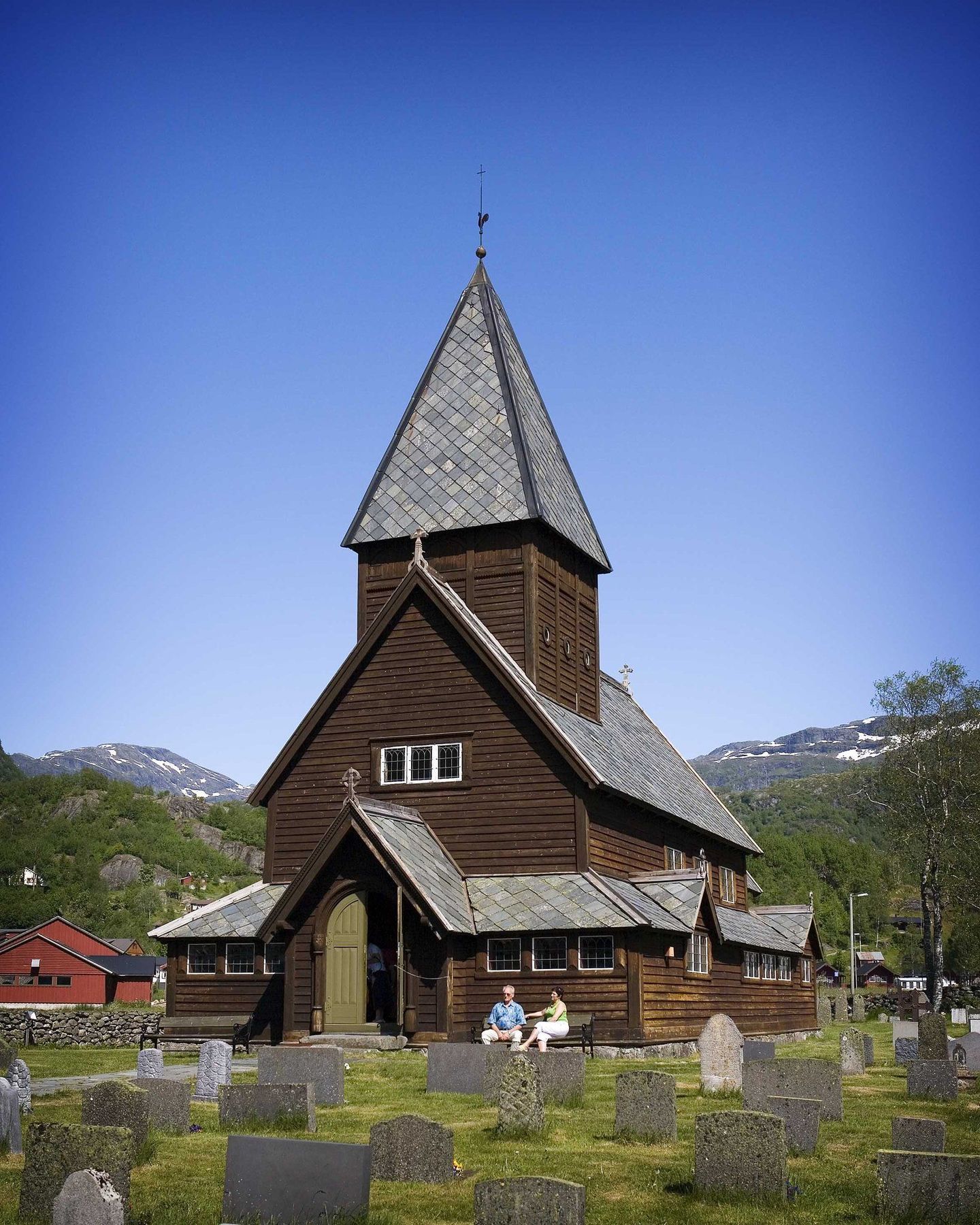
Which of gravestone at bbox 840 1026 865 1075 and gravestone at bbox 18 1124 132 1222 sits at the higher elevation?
gravestone at bbox 18 1124 132 1222

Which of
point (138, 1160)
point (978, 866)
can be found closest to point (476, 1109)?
point (138, 1160)

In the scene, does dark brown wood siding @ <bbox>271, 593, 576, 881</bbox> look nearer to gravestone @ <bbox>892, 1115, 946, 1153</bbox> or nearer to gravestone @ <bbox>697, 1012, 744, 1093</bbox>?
gravestone @ <bbox>697, 1012, 744, 1093</bbox>

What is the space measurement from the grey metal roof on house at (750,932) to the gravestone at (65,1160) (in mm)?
26247

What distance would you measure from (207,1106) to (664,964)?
15615mm

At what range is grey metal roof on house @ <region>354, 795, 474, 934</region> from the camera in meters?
28.4

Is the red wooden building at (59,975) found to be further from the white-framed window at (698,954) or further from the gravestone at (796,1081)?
the gravestone at (796,1081)

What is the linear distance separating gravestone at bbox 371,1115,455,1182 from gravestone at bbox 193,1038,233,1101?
7.10 meters

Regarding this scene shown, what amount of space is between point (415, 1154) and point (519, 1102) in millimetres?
2667

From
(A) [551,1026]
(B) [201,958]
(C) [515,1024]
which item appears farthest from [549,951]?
(B) [201,958]

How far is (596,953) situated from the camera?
Answer: 1165 inches

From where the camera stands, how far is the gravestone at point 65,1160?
10430 mm

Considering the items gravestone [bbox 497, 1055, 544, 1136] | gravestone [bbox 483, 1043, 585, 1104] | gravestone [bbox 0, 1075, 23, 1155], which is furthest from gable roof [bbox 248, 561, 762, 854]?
gravestone [bbox 0, 1075, 23, 1155]

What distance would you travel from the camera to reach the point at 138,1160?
13.0 metres

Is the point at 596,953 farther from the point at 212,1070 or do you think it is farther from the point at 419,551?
the point at 212,1070
